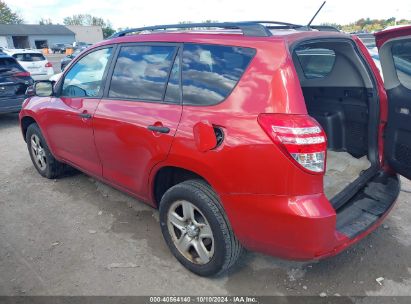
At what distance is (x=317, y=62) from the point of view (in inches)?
167

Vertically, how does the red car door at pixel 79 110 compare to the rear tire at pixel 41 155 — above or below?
above

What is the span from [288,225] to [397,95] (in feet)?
5.10

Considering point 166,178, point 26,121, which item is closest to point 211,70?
point 166,178

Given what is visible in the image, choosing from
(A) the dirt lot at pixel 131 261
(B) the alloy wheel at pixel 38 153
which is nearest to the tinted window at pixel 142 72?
(A) the dirt lot at pixel 131 261

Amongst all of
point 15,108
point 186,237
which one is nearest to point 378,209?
point 186,237

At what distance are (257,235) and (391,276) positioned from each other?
4.11 feet

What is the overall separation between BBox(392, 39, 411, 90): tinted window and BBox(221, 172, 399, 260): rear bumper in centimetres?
136

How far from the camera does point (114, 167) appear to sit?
10.6 ft

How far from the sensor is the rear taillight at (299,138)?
2.04m

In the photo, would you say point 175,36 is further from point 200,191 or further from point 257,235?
point 257,235

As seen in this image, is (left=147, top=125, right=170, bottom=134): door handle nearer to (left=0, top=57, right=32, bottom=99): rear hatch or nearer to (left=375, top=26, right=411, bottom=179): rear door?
(left=375, top=26, right=411, bottom=179): rear door

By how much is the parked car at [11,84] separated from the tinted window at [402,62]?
715cm

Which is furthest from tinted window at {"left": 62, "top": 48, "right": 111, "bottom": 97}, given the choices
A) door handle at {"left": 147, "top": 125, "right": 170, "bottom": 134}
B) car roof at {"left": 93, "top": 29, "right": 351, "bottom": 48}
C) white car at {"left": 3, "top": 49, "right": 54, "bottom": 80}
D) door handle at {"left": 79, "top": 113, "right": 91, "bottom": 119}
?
white car at {"left": 3, "top": 49, "right": 54, "bottom": 80}

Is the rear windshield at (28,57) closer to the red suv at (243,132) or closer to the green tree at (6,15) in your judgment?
the red suv at (243,132)
